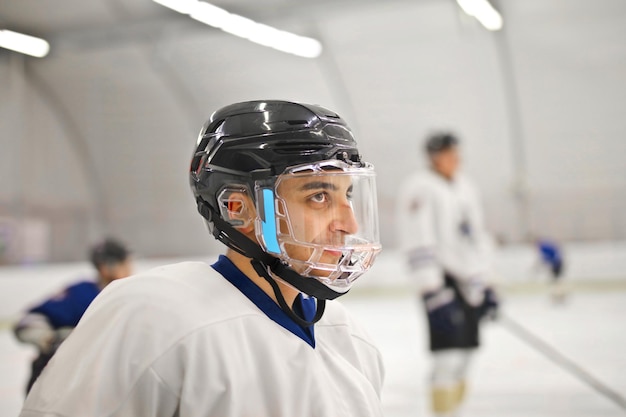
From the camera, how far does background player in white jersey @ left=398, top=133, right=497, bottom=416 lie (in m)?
3.72

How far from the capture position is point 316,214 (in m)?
1.24

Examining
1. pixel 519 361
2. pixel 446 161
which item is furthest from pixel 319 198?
pixel 519 361

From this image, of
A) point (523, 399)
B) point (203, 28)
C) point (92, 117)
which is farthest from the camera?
point (92, 117)

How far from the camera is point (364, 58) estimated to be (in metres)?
10.1

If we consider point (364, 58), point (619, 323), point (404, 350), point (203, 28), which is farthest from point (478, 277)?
point (364, 58)

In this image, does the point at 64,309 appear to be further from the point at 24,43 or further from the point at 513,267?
the point at 513,267

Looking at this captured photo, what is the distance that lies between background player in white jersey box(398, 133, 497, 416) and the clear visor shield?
255 cm

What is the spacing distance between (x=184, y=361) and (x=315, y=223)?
33cm

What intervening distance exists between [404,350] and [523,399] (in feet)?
7.16

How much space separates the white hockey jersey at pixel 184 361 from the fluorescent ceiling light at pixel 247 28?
3.09 m

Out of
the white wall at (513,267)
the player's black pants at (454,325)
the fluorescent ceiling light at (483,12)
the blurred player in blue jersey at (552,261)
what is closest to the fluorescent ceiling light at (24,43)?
the player's black pants at (454,325)

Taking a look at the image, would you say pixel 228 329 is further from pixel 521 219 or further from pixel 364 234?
pixel 521 219

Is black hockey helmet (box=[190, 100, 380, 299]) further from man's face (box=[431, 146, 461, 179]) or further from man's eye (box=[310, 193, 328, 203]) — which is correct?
man's face (box=[431, 146, 461, 179])

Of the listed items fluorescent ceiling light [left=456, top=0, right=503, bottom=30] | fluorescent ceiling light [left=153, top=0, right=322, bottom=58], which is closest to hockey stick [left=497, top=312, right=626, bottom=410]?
fluorescent ceiling light [left=153, top=0, right=322, bottom=58]
